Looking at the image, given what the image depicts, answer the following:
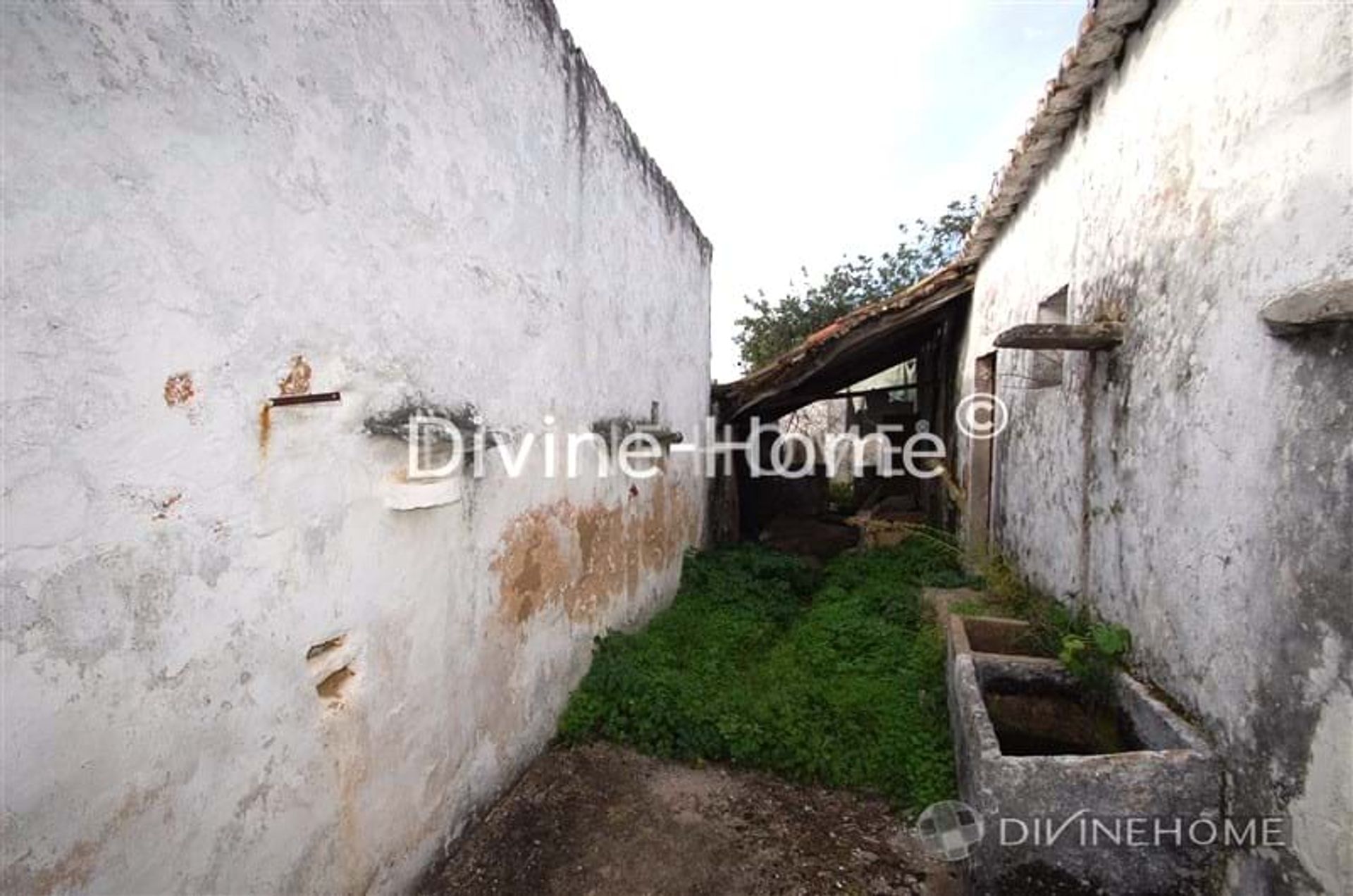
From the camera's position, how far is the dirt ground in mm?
2680

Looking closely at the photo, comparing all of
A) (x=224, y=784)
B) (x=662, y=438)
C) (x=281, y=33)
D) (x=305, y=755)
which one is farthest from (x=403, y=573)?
(x=662, y=438)

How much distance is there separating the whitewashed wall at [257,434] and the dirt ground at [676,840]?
229mm

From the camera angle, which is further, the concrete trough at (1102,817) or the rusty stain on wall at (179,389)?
the concrete trough at (1102,817)

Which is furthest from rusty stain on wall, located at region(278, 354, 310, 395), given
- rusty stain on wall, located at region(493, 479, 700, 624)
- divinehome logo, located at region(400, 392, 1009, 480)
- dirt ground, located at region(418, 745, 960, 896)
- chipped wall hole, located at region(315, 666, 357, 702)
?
dirt ground, located at region(418, 745, 960, 896)

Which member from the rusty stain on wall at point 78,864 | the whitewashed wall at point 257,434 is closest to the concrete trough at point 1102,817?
the whitewashed wall at point 257,434

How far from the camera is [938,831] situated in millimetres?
2949

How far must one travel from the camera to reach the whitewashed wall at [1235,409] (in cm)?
182

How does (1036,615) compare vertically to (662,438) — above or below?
below

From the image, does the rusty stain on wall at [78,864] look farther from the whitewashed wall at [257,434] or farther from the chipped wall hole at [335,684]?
the chipped wall hole at [335,684]

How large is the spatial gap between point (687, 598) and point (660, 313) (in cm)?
275

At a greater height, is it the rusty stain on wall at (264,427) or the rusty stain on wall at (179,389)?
the rusty stain on wall at (179,389)

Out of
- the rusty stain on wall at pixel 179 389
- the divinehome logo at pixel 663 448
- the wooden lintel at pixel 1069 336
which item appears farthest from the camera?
the wooden lintel at pixel 1069 336

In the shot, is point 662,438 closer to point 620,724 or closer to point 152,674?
point 620,724

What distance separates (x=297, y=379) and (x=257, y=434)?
210mm
